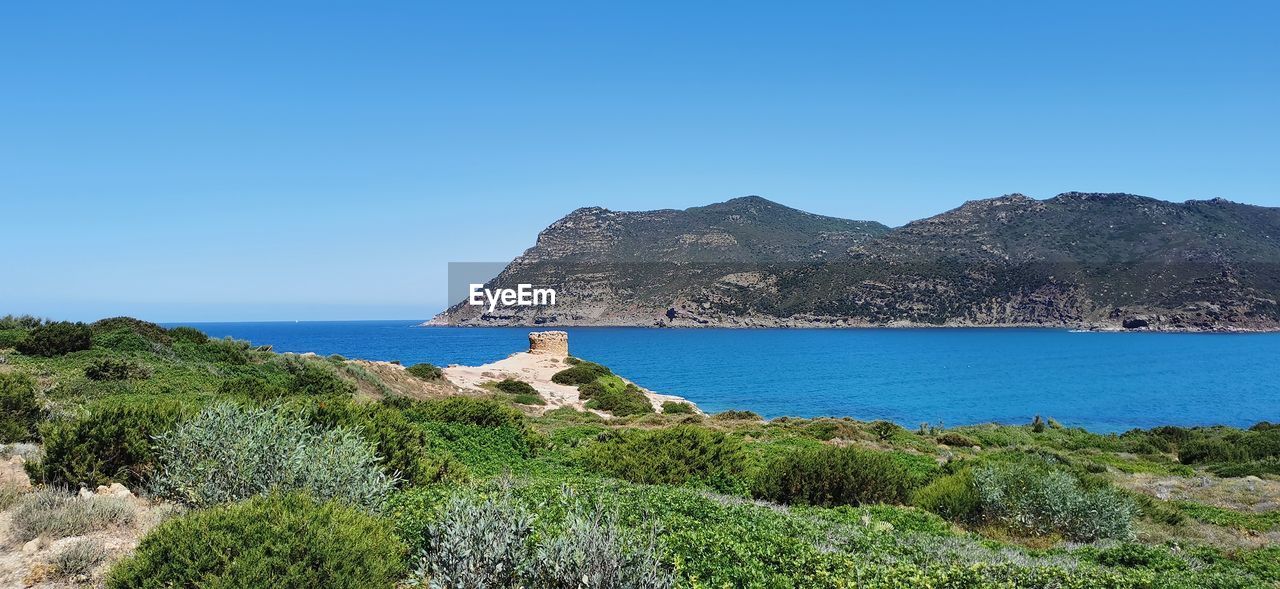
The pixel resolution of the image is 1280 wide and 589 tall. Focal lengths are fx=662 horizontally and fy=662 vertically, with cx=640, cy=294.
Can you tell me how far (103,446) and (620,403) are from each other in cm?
2574

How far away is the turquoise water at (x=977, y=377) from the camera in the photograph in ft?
156

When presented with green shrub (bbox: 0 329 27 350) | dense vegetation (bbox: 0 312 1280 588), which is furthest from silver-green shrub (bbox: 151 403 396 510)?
green shrub (bbox: 0 329 27 350)

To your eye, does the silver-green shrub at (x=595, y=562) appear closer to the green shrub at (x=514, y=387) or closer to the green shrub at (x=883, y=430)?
the green shrub at (x=883, y=430)

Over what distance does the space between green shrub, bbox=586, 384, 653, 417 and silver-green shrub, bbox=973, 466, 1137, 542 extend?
827 inches

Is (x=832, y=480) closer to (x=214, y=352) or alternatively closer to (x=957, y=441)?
(x=957, y=441)

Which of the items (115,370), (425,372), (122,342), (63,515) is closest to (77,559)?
(63,515)

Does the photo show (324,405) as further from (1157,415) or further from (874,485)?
(1157,415)

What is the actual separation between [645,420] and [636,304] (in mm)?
156663

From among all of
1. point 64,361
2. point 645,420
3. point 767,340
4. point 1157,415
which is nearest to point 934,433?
point 645,420

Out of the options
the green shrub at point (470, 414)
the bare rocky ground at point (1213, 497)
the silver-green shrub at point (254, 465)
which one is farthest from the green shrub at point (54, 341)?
the bare rocky ground at point (1213, 497)

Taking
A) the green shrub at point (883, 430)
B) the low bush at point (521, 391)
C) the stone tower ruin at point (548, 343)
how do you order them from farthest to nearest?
the stone tower ruin at point (548, 343) < the low bush at point (521, 391) < the green shrub at point (883, 430)

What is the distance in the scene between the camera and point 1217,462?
2408 centimetres

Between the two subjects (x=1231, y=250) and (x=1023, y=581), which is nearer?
(x=1023, y=581)

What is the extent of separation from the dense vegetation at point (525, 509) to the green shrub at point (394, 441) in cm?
4
